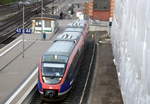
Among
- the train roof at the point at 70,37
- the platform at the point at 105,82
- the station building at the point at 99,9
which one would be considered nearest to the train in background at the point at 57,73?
the platform at the point at 105,82

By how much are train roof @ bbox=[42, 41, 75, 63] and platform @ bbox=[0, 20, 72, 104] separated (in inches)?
116

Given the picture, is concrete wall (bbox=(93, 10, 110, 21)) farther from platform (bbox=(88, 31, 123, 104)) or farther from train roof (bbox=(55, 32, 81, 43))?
train roof (bbox=(55, 32, 81, 43))

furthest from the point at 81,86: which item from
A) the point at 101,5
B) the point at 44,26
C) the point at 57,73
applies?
the point at 101,5

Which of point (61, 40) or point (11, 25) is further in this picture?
point (11, 25)

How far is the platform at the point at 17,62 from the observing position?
25.4 metres

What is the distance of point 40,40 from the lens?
41.1 m

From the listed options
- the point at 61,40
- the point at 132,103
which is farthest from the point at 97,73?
the point at 132,103

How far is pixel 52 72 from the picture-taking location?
23031mm

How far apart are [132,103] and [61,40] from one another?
1306cm

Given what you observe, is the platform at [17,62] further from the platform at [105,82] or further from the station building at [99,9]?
the station building at [99,9]

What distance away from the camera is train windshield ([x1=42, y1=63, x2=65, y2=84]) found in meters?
22.8

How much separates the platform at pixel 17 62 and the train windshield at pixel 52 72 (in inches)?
103

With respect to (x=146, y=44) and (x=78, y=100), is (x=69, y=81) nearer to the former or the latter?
(x=78, y=100)

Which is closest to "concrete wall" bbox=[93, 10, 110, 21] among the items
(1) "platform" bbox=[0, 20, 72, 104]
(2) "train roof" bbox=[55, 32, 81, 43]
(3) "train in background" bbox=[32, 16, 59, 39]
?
(3) "train in background" bbox=[32, 16, 59, 39]
